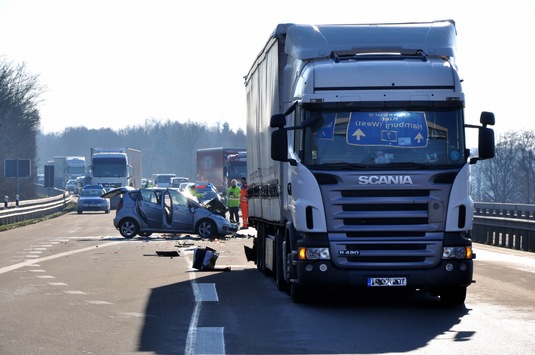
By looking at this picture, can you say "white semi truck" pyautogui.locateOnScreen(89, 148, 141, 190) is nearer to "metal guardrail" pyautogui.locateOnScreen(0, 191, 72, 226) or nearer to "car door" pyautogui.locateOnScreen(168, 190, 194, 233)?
"metal guardrail" pyautogui.locateOnScreen(0, 191, 72, 226)

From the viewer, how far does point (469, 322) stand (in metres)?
12.4

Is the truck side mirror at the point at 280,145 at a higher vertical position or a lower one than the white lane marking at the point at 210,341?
higher

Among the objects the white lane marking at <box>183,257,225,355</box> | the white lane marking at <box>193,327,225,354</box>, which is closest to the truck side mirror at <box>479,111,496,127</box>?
the white lane marking at <box>183,257,225,355</box>

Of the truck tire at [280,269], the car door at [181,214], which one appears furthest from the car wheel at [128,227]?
the truck tire at [280,269]

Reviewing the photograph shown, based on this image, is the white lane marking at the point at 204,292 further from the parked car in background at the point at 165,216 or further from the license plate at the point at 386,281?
the parked car in background at the point at 165,216

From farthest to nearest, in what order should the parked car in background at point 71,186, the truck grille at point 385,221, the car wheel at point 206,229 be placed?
the parked car in background at point 71,186, the car wheel at point 206,229, the truck grille at point 385,221

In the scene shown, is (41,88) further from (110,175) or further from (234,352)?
(234,352)

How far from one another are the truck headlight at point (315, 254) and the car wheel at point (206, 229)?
2050 centimetres

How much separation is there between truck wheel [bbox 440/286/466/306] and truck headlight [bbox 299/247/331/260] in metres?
1.73

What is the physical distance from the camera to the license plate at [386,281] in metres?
13.5

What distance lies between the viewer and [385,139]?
540 inches

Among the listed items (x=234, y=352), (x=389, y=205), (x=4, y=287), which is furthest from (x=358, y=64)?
(x=4, y=287)

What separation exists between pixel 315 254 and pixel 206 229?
20.8 metres

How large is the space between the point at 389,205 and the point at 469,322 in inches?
71.5
